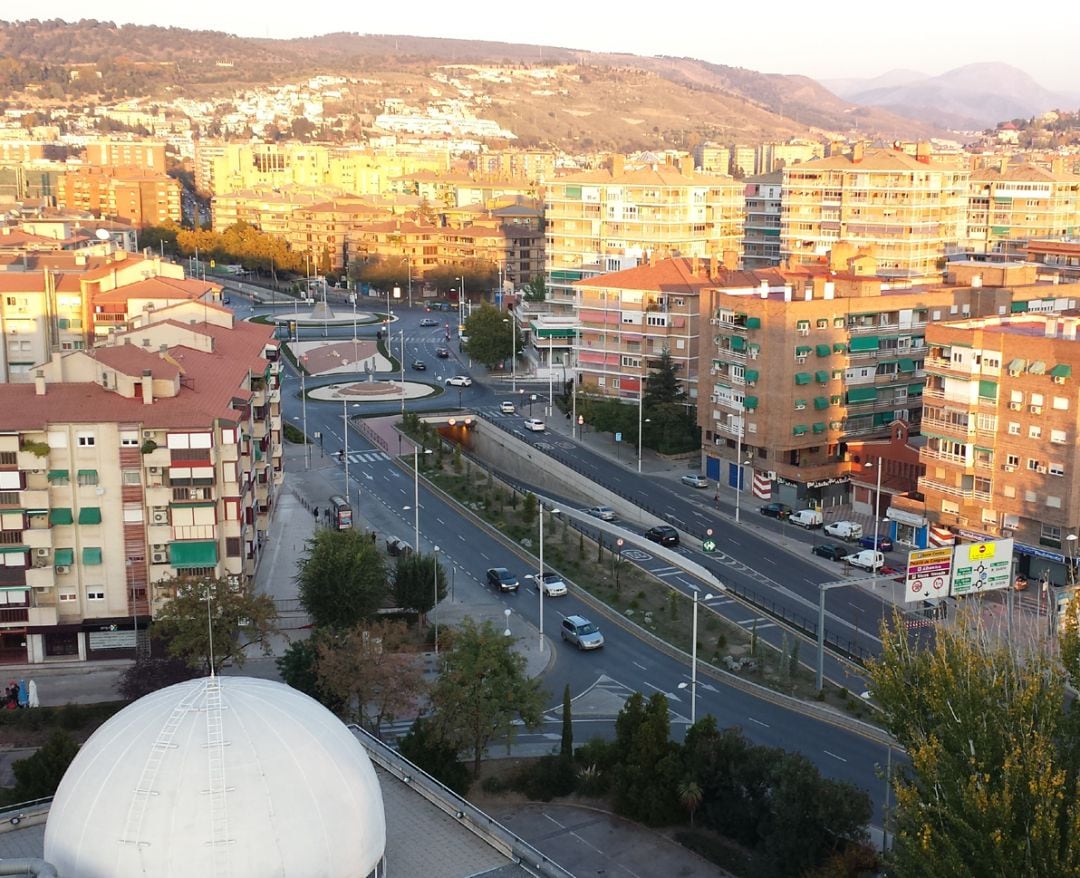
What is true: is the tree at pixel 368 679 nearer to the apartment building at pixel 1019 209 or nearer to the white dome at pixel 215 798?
the white dome at pixel 215 798

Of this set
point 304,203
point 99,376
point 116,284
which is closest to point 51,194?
point 304,203

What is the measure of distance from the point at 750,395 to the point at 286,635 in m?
29.7

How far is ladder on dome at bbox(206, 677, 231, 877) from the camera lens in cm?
2286

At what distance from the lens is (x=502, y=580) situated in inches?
2122

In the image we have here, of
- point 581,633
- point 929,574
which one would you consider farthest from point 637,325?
point 929,574

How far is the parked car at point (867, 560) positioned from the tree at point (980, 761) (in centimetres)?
2635

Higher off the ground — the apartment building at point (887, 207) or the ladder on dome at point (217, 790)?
the apartment building at point (887, 207)

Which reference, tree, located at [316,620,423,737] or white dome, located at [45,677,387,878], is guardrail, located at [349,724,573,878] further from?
tree, located at [316,620,423,737]

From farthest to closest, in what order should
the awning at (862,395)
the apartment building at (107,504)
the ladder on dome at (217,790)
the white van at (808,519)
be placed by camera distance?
the awning at (862,395), the white van at (808,519), the apartment building at (107,504), the ladder on dome at (217,790)

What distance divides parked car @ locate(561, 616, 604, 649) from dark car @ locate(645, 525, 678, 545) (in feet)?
37.3

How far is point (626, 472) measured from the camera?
72812 millimetres

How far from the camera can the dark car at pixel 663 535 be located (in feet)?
196

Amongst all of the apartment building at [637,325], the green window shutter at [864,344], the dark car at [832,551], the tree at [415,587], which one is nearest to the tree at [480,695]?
the tree at [415,587]

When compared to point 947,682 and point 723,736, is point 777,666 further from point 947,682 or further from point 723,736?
point 947,682
